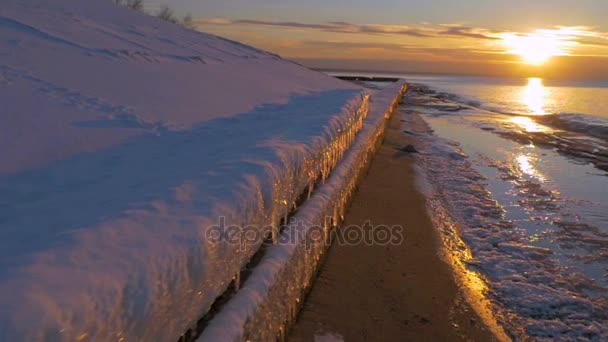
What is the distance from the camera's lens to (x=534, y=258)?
178 inches

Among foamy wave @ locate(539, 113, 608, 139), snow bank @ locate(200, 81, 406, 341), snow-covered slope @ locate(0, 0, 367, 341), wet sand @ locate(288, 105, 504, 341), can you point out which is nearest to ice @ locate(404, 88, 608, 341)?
wet sand @ locate(288, 105, 504, 341)

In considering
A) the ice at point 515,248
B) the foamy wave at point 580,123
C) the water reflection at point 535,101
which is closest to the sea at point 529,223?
the ice at point 515,248

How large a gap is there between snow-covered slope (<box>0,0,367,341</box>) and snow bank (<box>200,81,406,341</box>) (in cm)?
12

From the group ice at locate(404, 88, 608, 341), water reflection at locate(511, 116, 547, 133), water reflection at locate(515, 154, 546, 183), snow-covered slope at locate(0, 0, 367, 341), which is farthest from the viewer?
water reflection at locate(511, 116, 547, 133)

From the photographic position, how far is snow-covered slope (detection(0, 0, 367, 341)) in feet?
4.48

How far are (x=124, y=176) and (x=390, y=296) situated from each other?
1.97 m

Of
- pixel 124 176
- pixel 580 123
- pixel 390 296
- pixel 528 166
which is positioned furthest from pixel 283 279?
pixel 580 123

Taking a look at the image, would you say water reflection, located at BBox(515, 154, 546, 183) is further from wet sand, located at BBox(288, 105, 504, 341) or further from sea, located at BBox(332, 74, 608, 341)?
wet sand, located at BBox(288, 105, 504, 341)

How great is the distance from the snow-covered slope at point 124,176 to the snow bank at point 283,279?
0.12 meters

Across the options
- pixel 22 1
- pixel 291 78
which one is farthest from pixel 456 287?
pixel 291 78

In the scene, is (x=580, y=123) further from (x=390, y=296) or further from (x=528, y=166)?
(x=390, y=296)

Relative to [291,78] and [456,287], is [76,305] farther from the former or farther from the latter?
[291,78]

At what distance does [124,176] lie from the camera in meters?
2.68

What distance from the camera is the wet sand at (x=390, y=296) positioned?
9.89ft
